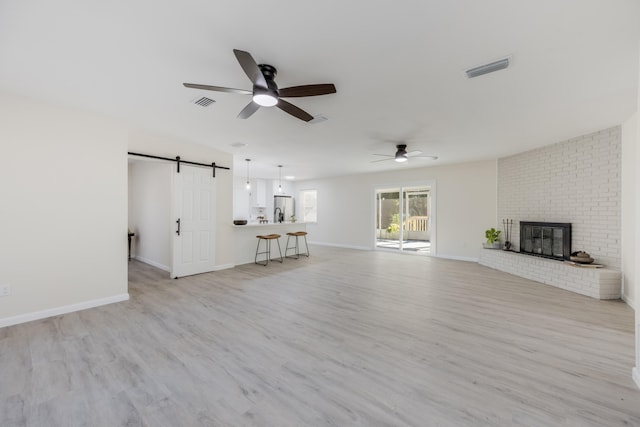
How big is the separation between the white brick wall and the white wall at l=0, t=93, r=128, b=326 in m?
7.48

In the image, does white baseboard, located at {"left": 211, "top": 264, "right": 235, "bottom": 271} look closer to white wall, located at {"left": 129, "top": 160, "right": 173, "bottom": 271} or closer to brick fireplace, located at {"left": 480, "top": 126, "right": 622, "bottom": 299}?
white wall, located at {"left": 129, "top": 160, "right": 173, "bottom": 271}

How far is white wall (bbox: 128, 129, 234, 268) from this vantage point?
4.46 m

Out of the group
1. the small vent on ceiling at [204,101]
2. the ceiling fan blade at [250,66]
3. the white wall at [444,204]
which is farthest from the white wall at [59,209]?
the white wall at [444,204]

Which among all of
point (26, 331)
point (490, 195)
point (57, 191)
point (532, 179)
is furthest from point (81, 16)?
point (490, 195)

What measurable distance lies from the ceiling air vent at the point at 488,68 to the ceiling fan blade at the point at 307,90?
1.34 m

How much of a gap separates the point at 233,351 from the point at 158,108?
3091 millimetres

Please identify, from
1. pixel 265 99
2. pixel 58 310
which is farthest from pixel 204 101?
pixel 58 310

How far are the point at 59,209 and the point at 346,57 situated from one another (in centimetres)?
391

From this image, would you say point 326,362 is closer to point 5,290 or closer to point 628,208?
point 5,290

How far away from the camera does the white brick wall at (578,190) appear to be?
401 centimetres

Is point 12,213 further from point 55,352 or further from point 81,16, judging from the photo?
point 81,16

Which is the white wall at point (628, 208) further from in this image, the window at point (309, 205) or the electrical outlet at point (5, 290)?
the window at point (309, 205)

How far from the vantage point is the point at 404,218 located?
329 inches

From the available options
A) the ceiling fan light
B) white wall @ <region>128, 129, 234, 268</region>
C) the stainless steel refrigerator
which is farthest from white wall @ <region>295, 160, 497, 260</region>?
the ceiling fan light
